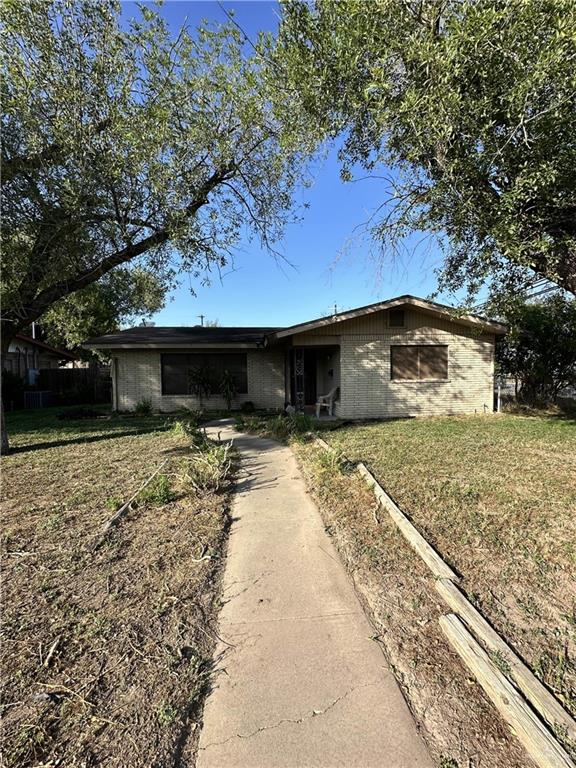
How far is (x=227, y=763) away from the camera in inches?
67.9

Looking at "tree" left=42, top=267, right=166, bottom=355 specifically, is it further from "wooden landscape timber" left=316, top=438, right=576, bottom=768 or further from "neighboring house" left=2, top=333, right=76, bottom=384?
"wooden landscape timber" left=316, top=438, right=576, bottom=768

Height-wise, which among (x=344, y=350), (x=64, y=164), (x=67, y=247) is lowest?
(x=344, y=350)

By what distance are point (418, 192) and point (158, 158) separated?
451 cm

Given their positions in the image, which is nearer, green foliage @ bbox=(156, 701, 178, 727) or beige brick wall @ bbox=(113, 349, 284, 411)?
green foliage @ bbox=(156, 701, 178, 727)

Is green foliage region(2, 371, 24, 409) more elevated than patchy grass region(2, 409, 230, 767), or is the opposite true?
green foliage region(2, 371, 24, 409)

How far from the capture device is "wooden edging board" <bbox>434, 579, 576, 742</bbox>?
1.87 metres

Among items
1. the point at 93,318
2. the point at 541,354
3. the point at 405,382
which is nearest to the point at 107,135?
the point at 405,382

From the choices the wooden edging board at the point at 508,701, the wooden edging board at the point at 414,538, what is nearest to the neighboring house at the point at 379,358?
the wooden edging board at the point at 414,538

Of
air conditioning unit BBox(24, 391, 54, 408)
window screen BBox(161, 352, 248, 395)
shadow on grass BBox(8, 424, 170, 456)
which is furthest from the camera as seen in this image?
air conditioning unit BBox(24, 391, 54, 408)

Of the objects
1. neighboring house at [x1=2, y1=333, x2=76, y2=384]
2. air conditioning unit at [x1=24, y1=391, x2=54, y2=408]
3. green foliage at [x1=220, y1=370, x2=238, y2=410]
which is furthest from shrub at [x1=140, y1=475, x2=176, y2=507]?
neighboring house at [x1=2, y1=333, x2=76, y2=384]

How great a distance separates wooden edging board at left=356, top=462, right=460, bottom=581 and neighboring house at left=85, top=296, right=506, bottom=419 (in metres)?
7.48

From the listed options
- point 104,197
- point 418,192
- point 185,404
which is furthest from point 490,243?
point 185,404

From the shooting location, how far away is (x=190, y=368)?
14.4 m

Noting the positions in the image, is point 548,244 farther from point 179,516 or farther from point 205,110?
point 205,110
